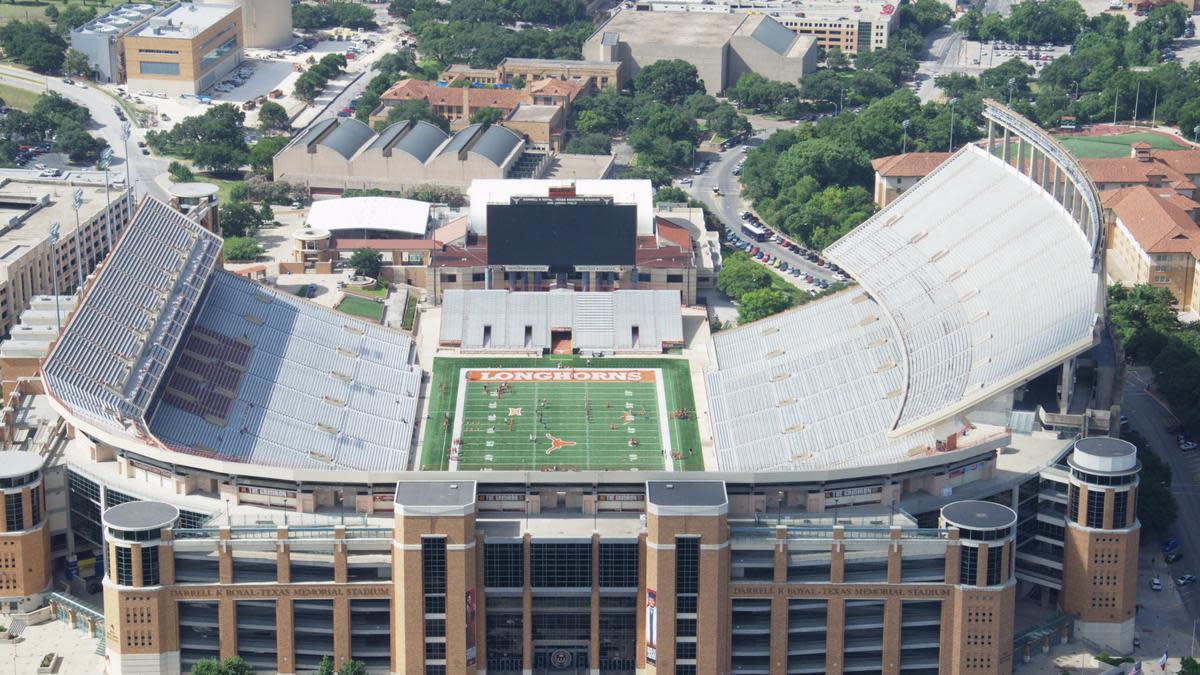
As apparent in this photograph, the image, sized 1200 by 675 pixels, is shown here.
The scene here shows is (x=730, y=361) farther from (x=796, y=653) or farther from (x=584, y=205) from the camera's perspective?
(x=796, y=653)

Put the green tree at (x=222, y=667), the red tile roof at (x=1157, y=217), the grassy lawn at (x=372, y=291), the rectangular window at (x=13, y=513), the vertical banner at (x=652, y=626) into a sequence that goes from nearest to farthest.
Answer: the green tree at (x=222, y=667)
the vertical banner at (x=652, y=626)
the rectangular window at (x=13, y=513)
the grassy lawn at (x=372, y=291)
the red tile roof at (x=1157, y=217)

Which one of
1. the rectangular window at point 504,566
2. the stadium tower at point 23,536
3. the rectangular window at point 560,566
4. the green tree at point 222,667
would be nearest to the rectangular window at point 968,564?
the rectangular window at point 560,566

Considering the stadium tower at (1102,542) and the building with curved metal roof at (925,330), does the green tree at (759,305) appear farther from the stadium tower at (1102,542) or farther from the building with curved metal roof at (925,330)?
the stadium tower at (1102,542)

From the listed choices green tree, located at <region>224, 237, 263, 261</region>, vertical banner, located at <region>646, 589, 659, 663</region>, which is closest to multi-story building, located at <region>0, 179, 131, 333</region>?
green tree, located at <region>224, 237, 263, 261</region>

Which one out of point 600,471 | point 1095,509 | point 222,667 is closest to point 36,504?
point 222,667

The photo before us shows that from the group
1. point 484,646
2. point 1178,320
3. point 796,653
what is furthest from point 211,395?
point 1178,320
